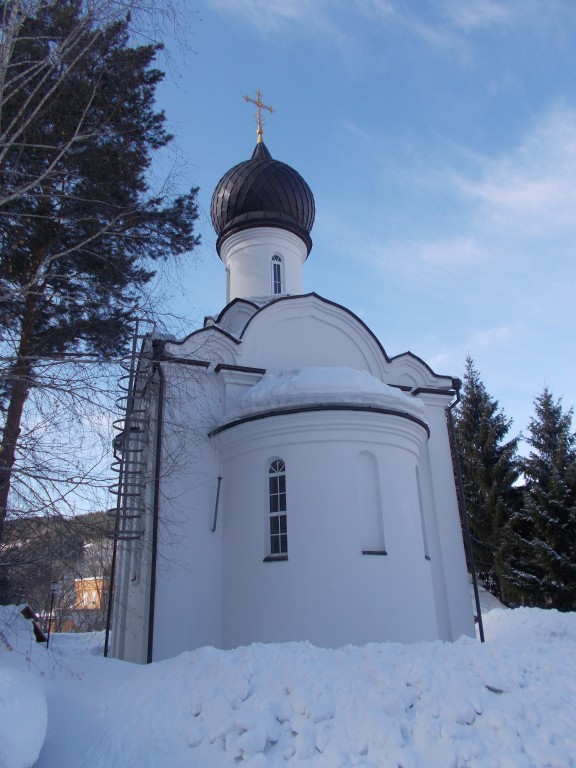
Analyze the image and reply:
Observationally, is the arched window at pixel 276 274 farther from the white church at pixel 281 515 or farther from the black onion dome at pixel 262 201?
the white church at pixel 281 515

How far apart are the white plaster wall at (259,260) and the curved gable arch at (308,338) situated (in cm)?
265

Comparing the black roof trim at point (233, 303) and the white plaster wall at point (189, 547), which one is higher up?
the black roof trim at point (233, 303)

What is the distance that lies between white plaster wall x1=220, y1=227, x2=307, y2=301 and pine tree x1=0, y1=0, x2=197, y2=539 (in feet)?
24.0

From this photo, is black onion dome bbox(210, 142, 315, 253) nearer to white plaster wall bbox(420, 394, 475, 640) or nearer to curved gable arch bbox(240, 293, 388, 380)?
curved gable arch bbox(240, 293, 388, 380)

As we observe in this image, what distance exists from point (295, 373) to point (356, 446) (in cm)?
158

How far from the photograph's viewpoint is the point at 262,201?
14.3m

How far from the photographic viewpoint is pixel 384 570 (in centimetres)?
812

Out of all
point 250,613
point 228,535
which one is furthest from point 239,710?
point 228,535

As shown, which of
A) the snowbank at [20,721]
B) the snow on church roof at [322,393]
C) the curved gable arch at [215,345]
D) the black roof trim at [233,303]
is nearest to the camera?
the snowbank at [20,721]

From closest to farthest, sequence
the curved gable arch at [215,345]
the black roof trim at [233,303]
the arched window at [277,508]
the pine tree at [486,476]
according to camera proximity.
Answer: the arched window at [277,508] < the curved gable arch at [215,345] < the black roof trim at [233,303] < the pine tree at [486,476]

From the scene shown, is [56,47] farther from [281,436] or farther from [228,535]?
[228,535]

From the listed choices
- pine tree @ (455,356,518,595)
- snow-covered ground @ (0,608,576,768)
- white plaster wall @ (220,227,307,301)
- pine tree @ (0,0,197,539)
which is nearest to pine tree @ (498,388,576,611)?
pine tree @ (455,356,518,595)

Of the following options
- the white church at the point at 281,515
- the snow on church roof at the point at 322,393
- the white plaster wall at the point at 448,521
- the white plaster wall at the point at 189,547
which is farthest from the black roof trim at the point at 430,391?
the white plaster wall at the point at 189,547

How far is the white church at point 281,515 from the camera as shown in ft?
26.3
